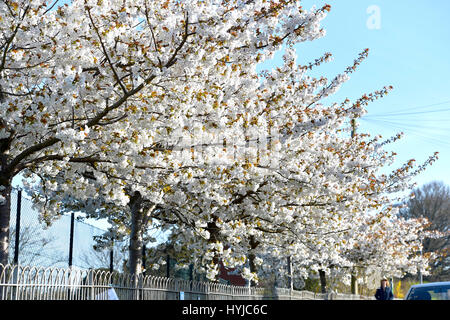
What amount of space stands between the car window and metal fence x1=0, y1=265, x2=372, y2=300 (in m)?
4.88

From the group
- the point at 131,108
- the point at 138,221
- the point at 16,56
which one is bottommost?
the point at 138,221

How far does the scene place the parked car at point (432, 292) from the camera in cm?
1140

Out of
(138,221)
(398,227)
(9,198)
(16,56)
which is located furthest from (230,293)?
(398,227)

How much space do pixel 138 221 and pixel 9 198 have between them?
4920 millimetres

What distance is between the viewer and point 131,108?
10.2m

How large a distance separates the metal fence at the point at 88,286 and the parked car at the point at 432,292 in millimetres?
4884

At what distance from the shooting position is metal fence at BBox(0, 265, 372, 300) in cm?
776

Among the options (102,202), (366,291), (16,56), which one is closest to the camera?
(16,56)

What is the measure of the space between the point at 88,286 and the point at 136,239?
6.29 m

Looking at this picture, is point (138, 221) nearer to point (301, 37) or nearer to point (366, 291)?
point (301, 37)

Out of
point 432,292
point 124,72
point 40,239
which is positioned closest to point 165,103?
point 124,72

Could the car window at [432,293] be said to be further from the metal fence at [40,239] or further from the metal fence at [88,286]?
the metal fence at [40,239]

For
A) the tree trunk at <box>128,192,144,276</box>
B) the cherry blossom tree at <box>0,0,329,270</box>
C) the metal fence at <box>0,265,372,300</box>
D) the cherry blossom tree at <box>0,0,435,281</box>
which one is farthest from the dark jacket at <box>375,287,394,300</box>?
the cherry blossom tree at <box>0,0,329,270</box>

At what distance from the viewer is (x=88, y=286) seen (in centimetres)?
923
